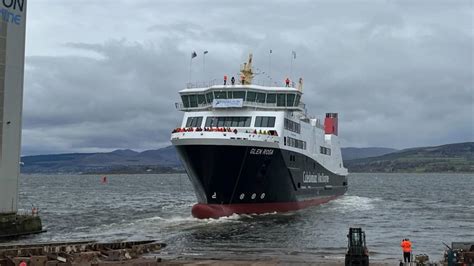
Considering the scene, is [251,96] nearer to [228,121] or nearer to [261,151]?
[228,121]

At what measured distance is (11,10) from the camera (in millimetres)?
36375

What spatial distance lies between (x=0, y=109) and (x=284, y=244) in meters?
18.9

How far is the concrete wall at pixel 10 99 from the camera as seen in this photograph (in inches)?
1383

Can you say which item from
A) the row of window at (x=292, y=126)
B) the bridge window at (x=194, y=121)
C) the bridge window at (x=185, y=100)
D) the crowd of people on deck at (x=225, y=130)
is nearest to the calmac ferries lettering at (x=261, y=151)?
the crowd of people on deck at (x=225, y=130)

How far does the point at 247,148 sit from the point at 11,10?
18344 millimetres

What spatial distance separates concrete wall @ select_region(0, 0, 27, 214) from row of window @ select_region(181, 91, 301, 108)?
15.8m

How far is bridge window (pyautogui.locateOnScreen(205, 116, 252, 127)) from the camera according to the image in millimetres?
46594

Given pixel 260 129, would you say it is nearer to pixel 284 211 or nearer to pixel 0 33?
pixel 284 211

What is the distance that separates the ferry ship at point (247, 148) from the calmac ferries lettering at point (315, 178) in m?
0.10

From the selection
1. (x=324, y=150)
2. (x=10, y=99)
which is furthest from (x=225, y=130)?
(x=324, y=150)

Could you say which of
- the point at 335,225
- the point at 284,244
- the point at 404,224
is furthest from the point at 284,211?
the point at 284,244

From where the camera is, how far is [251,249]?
99.1 feet

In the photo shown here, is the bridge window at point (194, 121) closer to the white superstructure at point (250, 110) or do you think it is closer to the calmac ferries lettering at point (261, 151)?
the white superstructure at point (250, 110)

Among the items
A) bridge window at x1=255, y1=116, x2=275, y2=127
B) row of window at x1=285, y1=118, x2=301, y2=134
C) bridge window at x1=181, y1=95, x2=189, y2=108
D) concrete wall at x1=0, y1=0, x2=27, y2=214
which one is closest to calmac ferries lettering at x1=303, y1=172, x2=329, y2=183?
row of window at x1=285, y1=118, x2=301, y2=134
